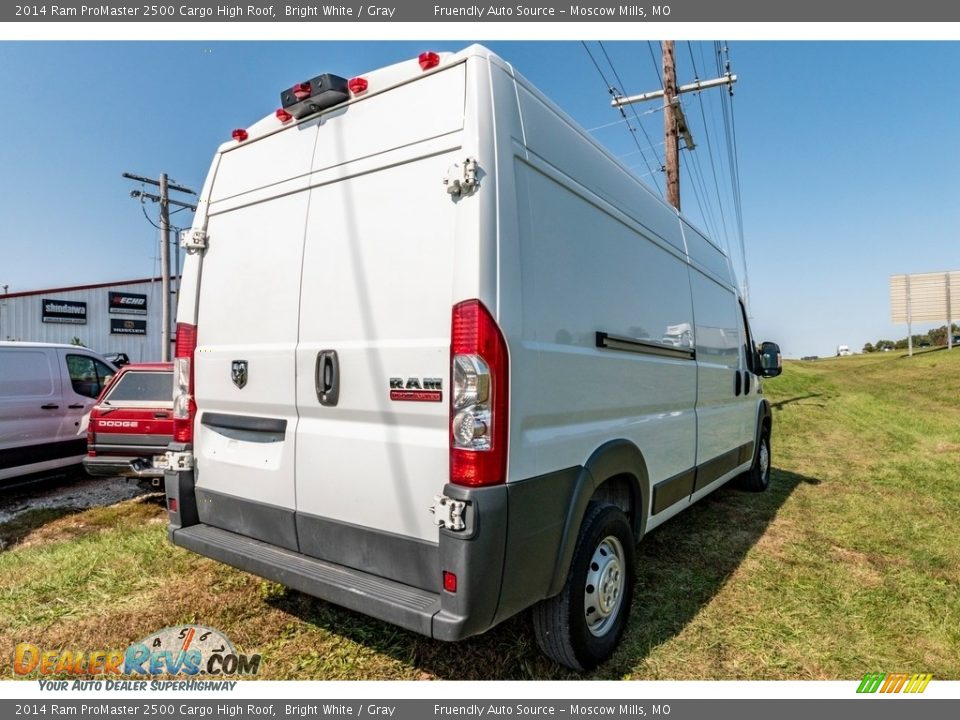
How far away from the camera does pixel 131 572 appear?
12.6ft

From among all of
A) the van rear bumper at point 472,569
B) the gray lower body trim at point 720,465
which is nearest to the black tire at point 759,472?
the gray lower body trim at point 720,465

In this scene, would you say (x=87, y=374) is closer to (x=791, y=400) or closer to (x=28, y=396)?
(x=28, y=396)

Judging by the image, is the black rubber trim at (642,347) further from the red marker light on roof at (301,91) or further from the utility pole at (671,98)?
the utility pole at (671,98)

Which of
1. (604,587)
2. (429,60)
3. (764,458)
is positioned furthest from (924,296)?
(429,60)

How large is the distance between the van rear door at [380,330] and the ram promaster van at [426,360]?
11 millimetres

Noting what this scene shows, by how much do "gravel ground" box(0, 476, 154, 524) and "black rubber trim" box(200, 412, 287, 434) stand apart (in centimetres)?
390

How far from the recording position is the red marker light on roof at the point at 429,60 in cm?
237

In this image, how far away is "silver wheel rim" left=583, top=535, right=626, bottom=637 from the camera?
9.04ft

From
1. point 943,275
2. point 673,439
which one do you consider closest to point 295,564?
point 673,439

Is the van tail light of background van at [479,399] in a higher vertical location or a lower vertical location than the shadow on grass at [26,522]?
higher

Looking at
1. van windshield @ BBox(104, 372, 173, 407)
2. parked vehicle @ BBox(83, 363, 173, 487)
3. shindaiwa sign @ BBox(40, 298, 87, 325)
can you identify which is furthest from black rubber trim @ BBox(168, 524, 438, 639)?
shindaiwa sign @ BBox(40, 298, 87, 325)

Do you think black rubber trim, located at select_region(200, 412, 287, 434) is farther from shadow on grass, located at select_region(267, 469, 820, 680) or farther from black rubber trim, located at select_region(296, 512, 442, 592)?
shadow on grass, located at select_region(267, 469, 820, 680)
